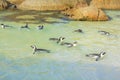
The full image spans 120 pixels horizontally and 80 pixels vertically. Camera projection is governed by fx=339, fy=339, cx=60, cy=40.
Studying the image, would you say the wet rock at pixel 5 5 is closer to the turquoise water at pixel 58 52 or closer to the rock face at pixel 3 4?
the rock face at pixel 3 4

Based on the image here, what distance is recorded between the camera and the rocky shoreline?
22828mm

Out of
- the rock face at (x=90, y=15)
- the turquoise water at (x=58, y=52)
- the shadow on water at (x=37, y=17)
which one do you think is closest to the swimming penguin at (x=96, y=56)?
the turquoise water at (x=58, y=52)

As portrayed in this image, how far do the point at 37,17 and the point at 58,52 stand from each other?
28.3 ft

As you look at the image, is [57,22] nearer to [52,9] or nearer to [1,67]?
[52,9]

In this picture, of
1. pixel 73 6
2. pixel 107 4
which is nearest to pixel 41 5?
pixel 73 6

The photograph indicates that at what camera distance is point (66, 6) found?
1056 inches

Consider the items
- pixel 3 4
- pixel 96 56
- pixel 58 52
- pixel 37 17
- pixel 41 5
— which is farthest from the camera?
pixel 3 4

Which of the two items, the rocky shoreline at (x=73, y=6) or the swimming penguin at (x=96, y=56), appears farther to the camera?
the rocky shoreline at (x=73, y=6)

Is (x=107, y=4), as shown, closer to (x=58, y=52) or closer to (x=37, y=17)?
(x=37, y=17)

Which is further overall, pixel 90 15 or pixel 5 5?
pixel 5 5

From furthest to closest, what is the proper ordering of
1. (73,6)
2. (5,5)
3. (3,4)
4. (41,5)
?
(73,6), (5,5), (3,4), (41,5)

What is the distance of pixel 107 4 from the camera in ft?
91.2

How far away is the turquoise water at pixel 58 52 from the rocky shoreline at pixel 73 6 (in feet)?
2.74

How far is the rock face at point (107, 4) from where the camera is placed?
1081 inches
